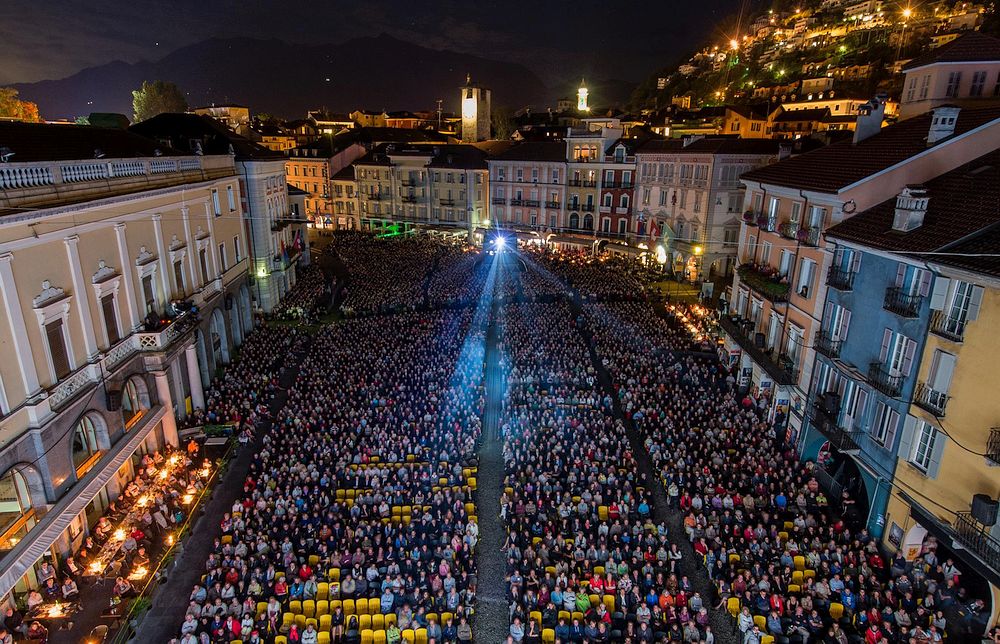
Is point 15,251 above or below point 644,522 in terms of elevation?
above

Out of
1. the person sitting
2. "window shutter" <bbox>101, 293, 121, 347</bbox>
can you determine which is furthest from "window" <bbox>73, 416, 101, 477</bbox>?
the person sitting

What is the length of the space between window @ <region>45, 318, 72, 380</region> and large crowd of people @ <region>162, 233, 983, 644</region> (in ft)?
22.9

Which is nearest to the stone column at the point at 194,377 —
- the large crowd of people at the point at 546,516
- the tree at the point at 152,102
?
the large crowd of people at the point at 546,516

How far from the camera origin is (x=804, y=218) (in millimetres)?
24172

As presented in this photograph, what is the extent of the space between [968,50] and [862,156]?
6.81 metres

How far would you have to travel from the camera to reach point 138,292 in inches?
883

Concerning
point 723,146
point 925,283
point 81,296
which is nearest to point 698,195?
point 723,146

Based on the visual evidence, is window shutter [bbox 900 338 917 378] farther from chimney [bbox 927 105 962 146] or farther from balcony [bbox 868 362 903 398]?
chimney [bbox 927 105 962 146]

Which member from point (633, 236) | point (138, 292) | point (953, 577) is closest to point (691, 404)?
point (953, 577)

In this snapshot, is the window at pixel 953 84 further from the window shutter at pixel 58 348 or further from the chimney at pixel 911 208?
the window shutter at pixel 58 348

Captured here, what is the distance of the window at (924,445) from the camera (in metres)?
16.4

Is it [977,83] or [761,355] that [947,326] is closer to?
[761,355]

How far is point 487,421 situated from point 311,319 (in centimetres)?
2048

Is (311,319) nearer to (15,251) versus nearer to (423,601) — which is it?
(15,251)
